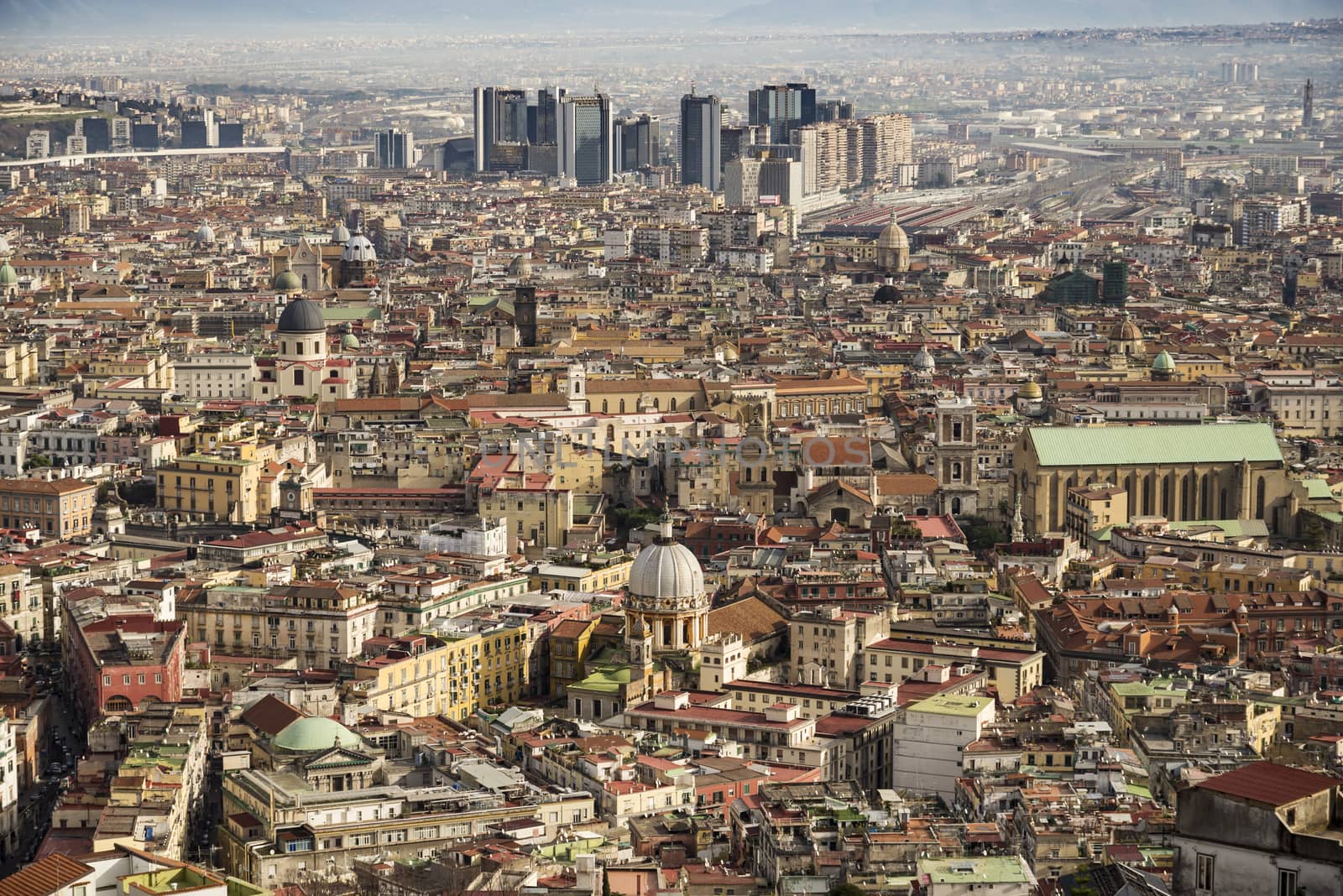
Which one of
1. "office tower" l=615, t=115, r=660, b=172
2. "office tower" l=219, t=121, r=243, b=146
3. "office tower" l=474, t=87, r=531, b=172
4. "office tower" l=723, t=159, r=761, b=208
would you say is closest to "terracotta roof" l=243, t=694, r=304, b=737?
"office tower" l=723, t=159, r=761, b=208

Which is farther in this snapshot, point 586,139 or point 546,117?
point 546,117

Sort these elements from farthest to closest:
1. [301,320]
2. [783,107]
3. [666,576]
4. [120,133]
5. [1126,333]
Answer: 1. [120,133]
2. [783,107]
3. [1126,333]
4. [301,320]
5. [666,576]

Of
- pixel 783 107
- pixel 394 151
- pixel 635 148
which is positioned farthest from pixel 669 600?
pixel 394 151

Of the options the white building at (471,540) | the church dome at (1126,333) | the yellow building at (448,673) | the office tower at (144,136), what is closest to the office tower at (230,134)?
the office tower at (144,136)

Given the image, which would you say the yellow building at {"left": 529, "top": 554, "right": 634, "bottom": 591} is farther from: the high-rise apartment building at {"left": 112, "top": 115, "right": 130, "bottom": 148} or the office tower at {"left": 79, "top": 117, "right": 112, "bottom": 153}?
the high-rise apartment building at {"left": 112, "top": 115, "right": 130, "bottom": 148}

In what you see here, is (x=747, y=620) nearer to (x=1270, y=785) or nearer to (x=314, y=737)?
(x=314, y=737)

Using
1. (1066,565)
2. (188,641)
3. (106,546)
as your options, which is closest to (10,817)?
(188,641)
